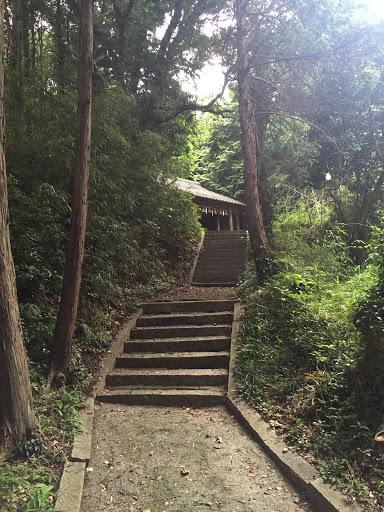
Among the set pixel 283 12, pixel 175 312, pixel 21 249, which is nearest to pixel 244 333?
pixel 175 312

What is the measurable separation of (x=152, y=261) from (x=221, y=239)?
5478 mm

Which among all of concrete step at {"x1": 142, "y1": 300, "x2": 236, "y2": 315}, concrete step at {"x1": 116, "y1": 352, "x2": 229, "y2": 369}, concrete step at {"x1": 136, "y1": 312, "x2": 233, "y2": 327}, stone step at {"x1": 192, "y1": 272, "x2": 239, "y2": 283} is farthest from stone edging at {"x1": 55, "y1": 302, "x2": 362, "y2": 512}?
stone step at {"x1": 192, "y1": 272, "x2": 239, "y2": 283}

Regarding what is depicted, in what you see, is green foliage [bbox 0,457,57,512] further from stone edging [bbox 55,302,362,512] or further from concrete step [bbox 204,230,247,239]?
concrete step [bbox 204,230,247,239]

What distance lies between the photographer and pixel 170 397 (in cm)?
504

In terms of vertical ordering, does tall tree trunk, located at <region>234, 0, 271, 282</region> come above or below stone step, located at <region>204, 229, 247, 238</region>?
above

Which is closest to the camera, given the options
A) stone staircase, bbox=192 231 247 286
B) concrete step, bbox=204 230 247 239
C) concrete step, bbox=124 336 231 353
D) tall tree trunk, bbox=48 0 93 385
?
tall tree trunk, bbox=48 0 93 385

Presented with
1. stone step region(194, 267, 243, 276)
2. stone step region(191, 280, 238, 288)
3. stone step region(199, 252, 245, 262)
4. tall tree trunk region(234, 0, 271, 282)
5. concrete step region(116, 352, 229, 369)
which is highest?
tall tree trunk region(234, 0, 271, 282)

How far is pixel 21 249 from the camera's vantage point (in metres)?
5.25

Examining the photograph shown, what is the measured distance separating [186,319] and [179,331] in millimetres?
432

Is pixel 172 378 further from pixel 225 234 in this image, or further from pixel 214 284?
pixel 225 234

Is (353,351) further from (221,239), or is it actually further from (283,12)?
(221,239)

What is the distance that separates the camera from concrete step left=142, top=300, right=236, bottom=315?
760cm

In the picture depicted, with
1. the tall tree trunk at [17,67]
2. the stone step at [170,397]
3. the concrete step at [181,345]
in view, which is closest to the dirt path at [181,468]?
the stone step at [170,397]

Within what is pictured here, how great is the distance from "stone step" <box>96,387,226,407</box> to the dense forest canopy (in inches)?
17.6
